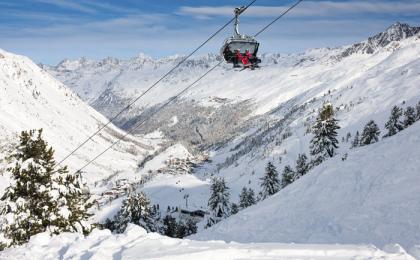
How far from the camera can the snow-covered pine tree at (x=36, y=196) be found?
25.4 meters

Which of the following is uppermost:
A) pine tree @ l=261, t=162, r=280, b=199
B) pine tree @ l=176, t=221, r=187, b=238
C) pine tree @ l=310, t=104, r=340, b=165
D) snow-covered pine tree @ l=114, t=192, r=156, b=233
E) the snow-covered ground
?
pine tree @ l=310, t=104, r=340, b=165

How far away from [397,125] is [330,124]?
2304 cm

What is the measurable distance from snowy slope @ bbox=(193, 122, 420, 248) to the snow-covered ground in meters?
9.99

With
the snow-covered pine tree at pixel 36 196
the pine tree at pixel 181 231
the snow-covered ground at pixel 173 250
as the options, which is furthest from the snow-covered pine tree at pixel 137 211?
the snow-covered ground at pixel 173 250

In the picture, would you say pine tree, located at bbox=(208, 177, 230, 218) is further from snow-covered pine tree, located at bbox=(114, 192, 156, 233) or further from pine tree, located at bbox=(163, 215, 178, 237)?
snow-covered pine tree, located at bbox=(114, 192, 156, 233)

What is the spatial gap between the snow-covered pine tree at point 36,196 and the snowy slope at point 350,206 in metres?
11.2

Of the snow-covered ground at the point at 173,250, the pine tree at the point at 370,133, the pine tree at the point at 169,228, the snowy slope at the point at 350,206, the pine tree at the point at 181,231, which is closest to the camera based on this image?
the snow-covered ground at the point at 173,250

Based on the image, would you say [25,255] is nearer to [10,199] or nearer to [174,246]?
[174,246]

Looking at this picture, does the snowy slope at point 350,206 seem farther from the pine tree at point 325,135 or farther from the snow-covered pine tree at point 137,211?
the snow-covered pine tree at point 137,211

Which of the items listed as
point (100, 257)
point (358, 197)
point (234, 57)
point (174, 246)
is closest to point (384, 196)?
point (358, 197)

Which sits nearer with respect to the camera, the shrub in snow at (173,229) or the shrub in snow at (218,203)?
the shrub in snow at (173,229)

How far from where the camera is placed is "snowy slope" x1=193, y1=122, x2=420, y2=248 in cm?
2767

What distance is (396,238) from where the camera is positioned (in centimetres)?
2545

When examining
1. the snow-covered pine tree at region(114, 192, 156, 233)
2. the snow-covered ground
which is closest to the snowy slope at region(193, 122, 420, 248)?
the snow-covered ground
